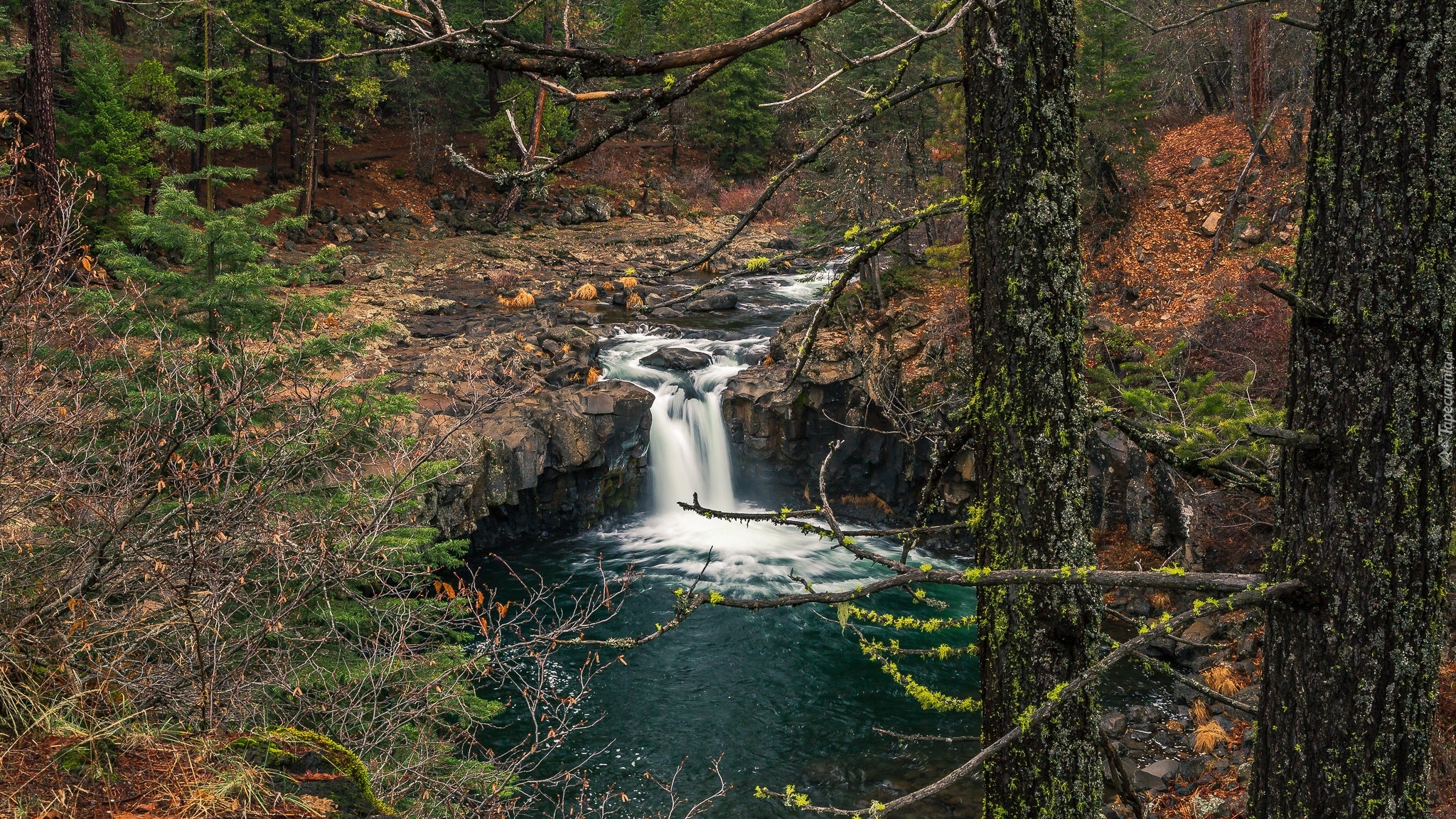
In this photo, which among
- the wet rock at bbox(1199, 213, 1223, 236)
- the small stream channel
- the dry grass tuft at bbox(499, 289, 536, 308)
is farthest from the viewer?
the dry grass tuft at bbox(499, 289, 536, 308)

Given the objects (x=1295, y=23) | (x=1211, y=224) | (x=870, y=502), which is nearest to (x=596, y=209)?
(x=870, y=502)

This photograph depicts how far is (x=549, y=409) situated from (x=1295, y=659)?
15058 mm

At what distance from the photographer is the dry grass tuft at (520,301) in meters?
22.8

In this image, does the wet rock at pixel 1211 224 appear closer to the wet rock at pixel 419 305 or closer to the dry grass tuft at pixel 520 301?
the dry grass tuft at pixel 520 301

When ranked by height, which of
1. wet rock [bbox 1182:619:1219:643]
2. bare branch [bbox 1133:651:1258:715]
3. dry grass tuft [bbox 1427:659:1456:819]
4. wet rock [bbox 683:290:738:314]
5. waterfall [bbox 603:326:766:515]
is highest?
wet rock [bbox 683:290:738:314]

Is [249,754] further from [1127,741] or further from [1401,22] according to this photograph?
[1127,741]

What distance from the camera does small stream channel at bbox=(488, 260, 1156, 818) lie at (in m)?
10.3

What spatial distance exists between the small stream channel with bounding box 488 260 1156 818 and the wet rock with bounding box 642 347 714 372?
18 cm

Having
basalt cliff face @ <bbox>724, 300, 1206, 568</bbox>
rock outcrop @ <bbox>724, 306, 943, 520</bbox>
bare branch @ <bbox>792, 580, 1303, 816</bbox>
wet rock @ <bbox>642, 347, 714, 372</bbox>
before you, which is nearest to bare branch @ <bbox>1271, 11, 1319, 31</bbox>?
bare branch @ <bbox>792, 580, 1303, 816</bbox>

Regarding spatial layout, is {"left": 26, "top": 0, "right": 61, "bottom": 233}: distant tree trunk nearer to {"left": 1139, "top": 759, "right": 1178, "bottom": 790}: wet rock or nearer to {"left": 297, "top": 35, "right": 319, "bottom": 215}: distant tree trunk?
{"left": 297, "top": 35, "right": 319, "bottom": 215}: distant tree trunk

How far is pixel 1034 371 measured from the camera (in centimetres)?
317

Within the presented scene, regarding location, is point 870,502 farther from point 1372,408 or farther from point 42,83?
point 42,83

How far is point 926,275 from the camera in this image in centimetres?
1950

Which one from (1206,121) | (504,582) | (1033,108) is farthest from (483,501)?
(1206,121)
